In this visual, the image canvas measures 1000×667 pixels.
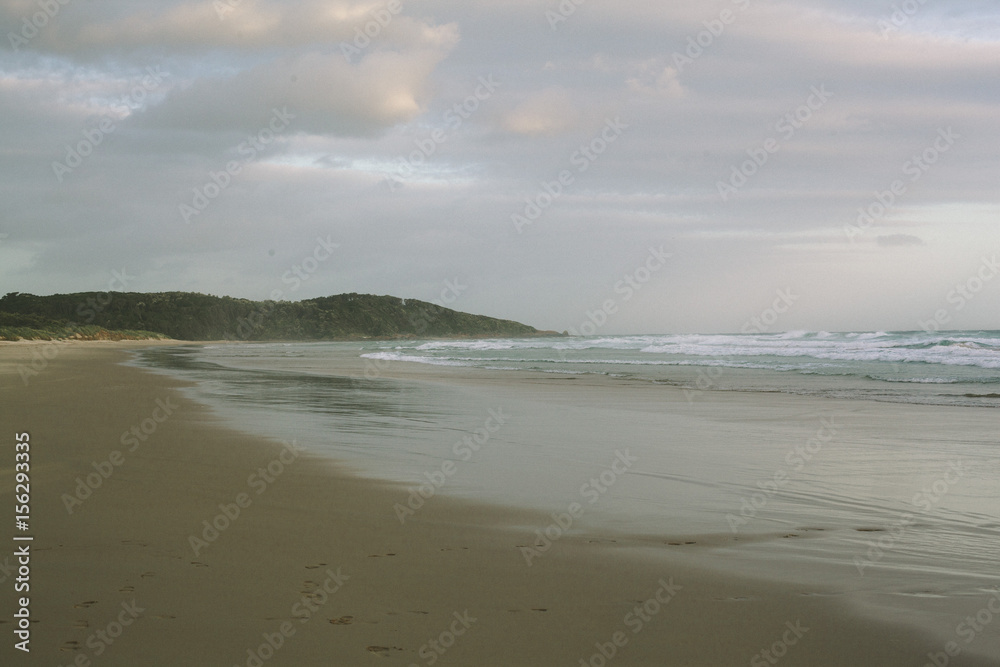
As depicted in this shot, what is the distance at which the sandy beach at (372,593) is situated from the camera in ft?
9.12

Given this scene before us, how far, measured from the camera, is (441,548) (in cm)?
407

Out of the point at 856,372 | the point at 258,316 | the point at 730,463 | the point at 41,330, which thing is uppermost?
the point at 258,316

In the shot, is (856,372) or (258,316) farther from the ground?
(258,316)

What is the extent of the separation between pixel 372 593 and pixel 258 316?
122 m

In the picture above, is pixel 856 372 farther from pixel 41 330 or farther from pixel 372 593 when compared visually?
pixel 41 330

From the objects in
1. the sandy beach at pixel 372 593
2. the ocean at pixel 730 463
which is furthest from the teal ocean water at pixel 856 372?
the sandy beach at pixel 372 593

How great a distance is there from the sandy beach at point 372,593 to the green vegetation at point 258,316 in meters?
85.0

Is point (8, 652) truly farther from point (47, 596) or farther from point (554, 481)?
point (554, 481)

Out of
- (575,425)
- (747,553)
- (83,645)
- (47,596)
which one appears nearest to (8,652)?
(83,645)

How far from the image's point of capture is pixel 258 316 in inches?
4673

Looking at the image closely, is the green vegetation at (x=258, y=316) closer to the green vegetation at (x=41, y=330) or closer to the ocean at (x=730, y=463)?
the green vegetation at (x=41, y=330)

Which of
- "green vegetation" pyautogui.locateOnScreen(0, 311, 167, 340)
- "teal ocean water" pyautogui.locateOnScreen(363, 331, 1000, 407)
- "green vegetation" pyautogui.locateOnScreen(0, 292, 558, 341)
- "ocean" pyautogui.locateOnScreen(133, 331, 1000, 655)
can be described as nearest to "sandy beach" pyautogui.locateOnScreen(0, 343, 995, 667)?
"ocean" pyautogui.locateOnScreen(133, 331, 1000, 655)

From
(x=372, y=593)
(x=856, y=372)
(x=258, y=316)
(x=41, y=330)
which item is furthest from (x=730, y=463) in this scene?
(x=258, y=316)

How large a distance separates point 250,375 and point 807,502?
1772 centimetres
